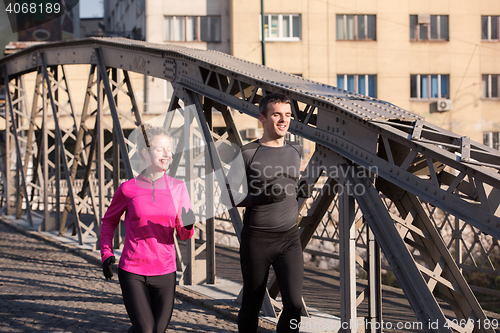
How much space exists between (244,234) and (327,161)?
1.47m

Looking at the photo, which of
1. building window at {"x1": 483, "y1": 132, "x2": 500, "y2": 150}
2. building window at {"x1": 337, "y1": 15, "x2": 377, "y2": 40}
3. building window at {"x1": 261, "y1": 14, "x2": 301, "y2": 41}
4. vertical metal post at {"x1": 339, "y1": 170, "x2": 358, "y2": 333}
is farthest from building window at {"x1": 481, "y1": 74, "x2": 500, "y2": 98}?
vertical metal post at {"x1": 339, "y1": 170, "x2": 358, "y2": 333}

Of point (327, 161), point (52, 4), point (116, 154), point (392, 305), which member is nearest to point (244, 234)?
point (327, 161)

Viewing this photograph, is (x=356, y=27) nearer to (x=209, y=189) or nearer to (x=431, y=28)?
(x=431, y=28)

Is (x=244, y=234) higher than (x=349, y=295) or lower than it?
higher

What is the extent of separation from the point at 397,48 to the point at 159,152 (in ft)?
93.7

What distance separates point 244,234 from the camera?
4207 millimetres

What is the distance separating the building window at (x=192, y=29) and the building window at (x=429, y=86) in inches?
419

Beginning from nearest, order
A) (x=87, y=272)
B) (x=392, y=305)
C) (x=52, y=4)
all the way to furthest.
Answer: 1. (x=392, y=305)
2. (x=87, y=272)
3. (x=52, y=4)

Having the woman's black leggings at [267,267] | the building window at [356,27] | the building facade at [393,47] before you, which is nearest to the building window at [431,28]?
the building facade at [393,47]

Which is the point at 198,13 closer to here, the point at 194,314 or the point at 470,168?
the point at 194,314

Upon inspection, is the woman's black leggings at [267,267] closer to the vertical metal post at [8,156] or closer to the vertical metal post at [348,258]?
the vertical metal post at [348,258]

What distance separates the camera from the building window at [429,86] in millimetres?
30844

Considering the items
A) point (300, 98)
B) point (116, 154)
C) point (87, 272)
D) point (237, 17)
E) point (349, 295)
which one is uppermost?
point (237, 17)

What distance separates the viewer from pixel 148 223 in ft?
12.9
